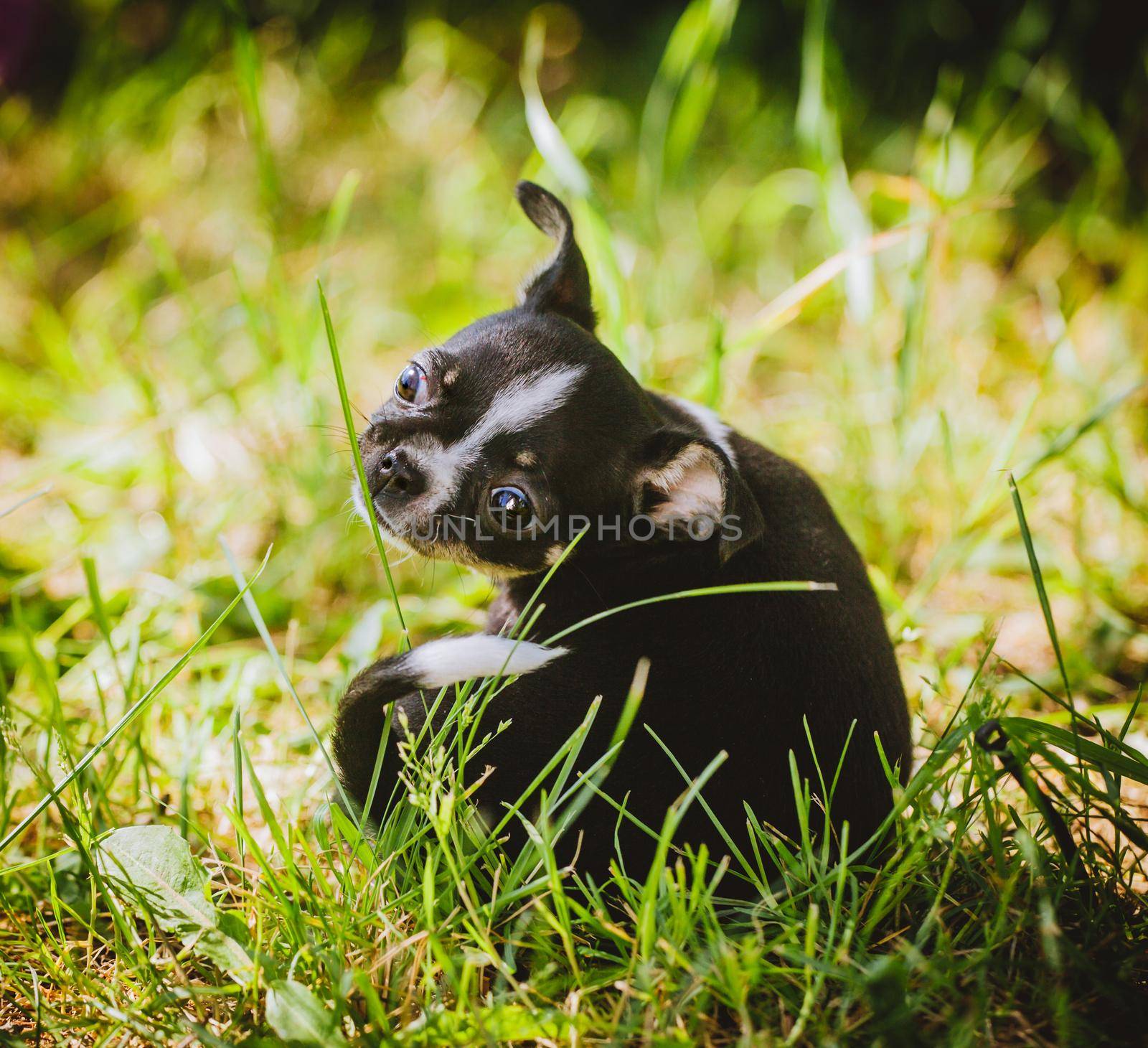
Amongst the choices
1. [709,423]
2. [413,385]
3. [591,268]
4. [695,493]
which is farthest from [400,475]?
[591,268]

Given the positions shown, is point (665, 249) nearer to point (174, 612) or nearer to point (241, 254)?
point (241, 254)

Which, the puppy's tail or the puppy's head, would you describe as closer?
the puppy's tail

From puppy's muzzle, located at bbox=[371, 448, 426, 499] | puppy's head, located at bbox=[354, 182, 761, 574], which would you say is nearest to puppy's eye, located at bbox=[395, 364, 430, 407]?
puppy's head, located at bbox=[354, 182, 761, 574]

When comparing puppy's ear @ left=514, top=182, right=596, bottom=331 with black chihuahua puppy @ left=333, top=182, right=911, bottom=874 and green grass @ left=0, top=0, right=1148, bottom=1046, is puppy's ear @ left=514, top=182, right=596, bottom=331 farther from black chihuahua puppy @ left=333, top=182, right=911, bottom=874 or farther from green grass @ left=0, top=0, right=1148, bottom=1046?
green grass @ left=0, top=0, right=1148, bottom=1046

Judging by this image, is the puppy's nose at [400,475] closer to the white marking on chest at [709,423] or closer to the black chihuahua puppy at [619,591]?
the black chihuahua puppy at [619,591]

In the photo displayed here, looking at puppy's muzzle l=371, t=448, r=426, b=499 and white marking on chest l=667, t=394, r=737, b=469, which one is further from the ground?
white marking on chest l=667, t=394, r=737, b=469

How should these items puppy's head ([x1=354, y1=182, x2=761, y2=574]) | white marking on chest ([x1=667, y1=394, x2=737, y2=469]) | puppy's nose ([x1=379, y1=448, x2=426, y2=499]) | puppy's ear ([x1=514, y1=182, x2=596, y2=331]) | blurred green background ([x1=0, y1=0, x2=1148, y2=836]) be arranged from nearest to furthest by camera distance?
puppy's head ([x1=354, y1=182, x2=761, y2=574])
puppy's nose ([x1=379, y1=448, x2=426, y2=499])
white marking on chest ([x1=667, y1=394, x2=737, y2=469])
puppy's ear ([x1=514, y1=182, x2=596, y2=331])
blurred green background ([x1=0, y1=0, x2=1148, y2=836])

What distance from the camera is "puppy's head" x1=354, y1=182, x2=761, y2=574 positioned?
2.08 m

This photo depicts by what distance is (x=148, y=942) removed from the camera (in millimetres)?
1705

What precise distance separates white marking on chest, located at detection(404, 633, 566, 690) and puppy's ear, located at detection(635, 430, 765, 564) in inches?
17.4

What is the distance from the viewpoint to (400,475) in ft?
7.17

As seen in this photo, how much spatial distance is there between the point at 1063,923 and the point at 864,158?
427 cm

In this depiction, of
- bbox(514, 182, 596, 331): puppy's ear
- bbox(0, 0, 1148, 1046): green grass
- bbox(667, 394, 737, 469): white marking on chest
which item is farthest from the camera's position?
bbox(514, 182, 596, 331): puppy's ear

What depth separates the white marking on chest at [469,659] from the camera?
165cm
